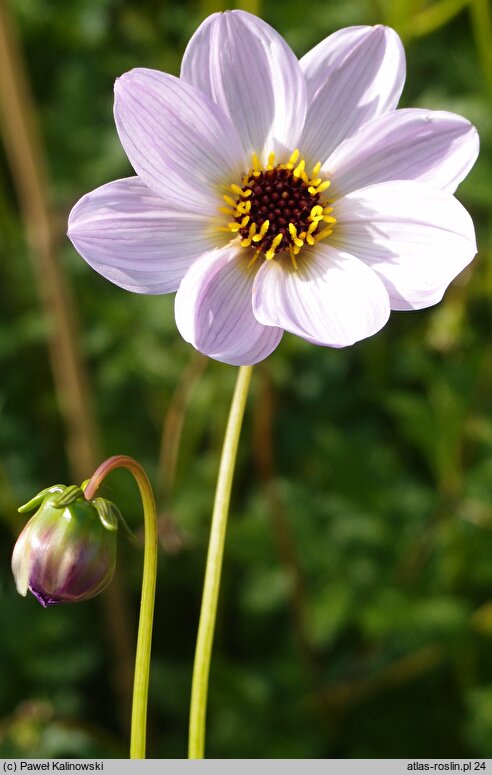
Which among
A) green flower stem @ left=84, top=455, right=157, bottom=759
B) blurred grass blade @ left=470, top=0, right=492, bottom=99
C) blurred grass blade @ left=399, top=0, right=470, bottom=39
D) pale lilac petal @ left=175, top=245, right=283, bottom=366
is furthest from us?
blurred grass blade @ left=470, top=0, right=492, bottom=99

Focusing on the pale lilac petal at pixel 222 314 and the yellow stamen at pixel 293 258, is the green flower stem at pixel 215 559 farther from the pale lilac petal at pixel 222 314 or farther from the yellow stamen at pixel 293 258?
the yellow stamen at pixel 293 258

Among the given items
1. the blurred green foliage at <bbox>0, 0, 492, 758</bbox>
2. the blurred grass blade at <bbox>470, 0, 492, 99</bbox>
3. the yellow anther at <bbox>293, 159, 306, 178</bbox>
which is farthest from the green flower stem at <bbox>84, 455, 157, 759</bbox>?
the blurred grass blade at <bbox>470, 0, 492, 99</bbox>

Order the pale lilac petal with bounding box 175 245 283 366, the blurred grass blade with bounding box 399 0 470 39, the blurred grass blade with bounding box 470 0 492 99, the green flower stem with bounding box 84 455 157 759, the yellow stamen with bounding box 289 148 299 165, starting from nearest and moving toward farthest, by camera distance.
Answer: the green flower stem with bounding box 84 455 157 759
the pale lilac petal with bounding box 175 245 283 366
the yellow stamen with bounding box 289 148 299 165
the blurred grass blade with bounding box 399 0 470 39
the blurred grass blade with bounding box 470 0 492 99

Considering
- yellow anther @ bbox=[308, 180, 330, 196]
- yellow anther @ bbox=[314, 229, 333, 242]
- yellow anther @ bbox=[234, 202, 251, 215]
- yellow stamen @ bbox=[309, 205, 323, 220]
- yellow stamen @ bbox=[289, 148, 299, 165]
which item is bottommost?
yellow anther @ bbox=[314, 229, 333, 242]

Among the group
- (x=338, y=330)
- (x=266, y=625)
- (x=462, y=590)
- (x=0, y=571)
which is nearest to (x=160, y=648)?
(x=266, y=625)

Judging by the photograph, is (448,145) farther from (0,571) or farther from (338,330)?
(0,571)

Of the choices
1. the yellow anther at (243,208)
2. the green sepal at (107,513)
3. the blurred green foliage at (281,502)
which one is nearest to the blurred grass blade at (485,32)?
the blurred green foliage at (281,502)

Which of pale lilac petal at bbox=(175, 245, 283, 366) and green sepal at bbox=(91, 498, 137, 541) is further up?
pale lilac petal at bbox=(175, 245, 283, 366)

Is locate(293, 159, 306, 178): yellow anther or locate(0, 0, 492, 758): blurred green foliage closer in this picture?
locate(293, 159, 306, 178): yellow anther

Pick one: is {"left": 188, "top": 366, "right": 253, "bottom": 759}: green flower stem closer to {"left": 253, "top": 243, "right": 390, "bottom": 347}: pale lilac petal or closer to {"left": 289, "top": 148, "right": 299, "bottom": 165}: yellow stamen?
{"left": 253, "top": 243, "right": 390, "bottom": 347}: pale lilac petal
